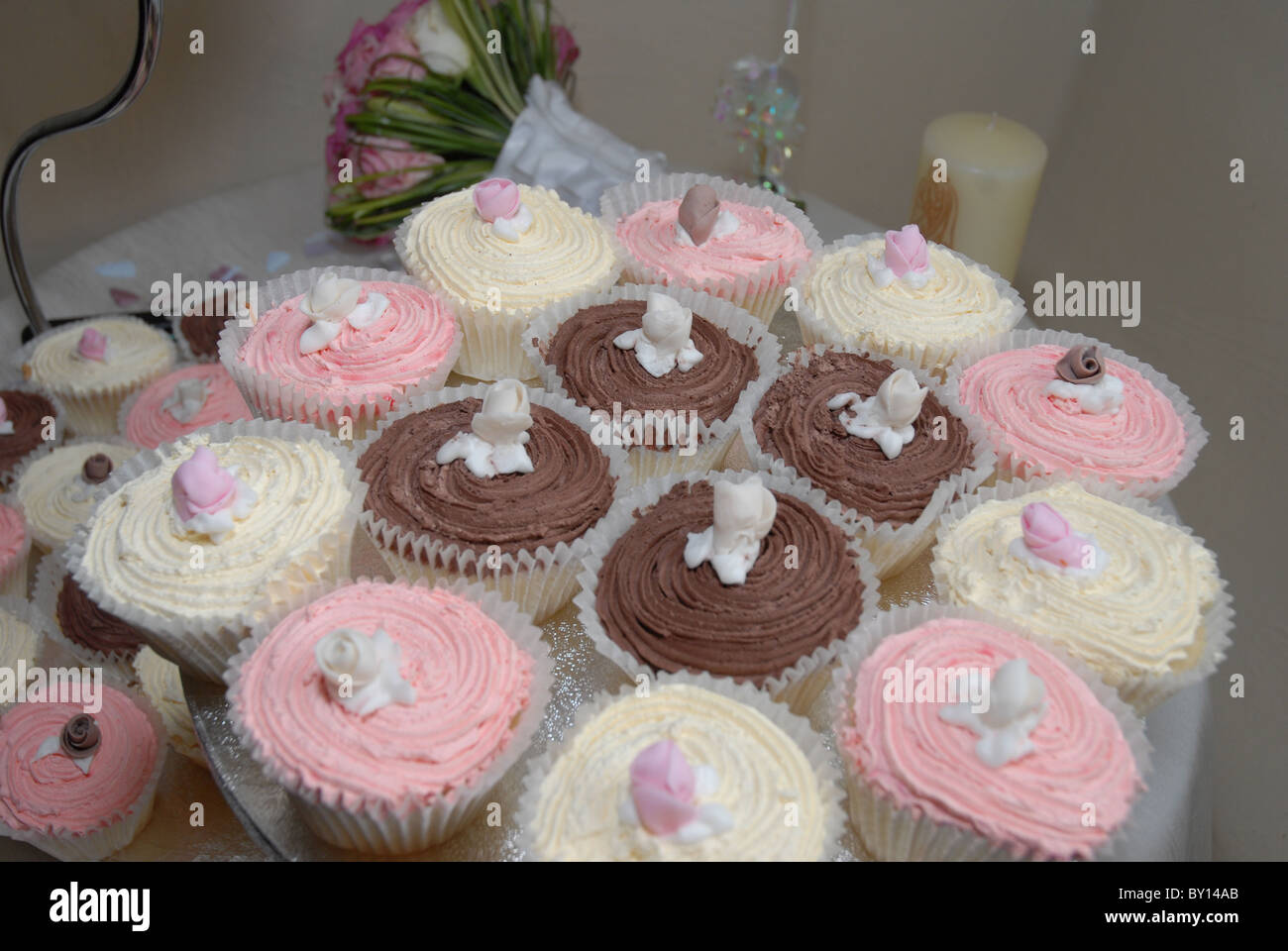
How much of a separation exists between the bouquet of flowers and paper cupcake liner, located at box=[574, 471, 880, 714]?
225cm

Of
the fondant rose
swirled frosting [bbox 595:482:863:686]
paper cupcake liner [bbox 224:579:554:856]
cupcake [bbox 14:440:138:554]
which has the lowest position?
cupcake [bbox 14:440:138:554]

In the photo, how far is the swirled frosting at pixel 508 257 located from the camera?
277cm

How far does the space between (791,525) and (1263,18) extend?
3319 mm

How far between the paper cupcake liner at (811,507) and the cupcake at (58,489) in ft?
5.83

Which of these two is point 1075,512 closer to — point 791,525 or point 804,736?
point 791,525

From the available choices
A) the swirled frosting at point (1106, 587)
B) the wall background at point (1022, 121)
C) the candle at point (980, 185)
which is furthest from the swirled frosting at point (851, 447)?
the wall background at point (1022, 121)

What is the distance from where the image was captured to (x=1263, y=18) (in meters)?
3.96

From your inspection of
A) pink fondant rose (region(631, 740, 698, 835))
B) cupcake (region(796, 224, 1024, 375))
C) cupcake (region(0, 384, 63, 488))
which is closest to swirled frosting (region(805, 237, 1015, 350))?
cupcake (region(796, 224, 1024, 375))

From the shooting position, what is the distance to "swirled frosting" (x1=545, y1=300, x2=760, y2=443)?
8.07 feet

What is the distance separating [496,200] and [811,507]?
4.10ft

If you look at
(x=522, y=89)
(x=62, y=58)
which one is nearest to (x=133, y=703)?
(x=522, y=89)

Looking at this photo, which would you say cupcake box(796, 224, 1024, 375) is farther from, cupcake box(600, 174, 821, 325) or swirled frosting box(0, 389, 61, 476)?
swirled frosting box(0, 389, 61, 476)

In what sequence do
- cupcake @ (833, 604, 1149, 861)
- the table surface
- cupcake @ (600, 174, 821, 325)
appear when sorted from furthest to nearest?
1. cupcake @ (600, 174, 821, 325)
2. the table surface
3. cupcake @ (833, 604, 1149, 861)

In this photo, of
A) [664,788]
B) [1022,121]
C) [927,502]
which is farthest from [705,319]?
[1022,121]
